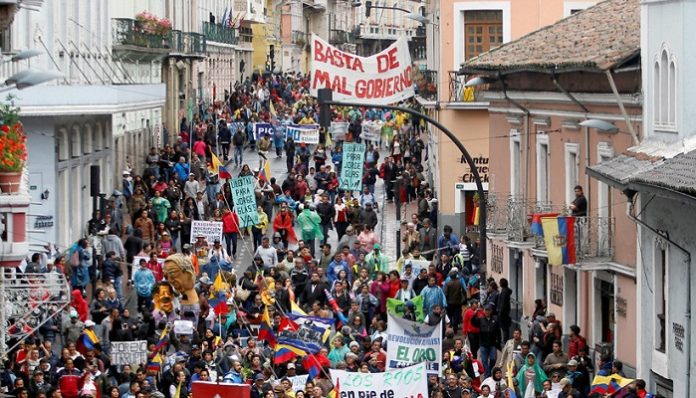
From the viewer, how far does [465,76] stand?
54.1 m

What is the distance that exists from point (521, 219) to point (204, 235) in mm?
6859

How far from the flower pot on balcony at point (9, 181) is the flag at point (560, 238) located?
799cm

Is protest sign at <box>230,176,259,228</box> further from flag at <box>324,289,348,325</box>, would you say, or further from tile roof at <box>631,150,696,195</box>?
tile roof at <box>631,150,696,195</box>

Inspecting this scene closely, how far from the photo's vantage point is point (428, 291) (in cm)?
3666

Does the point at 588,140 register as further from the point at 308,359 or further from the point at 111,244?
the point at 111,244

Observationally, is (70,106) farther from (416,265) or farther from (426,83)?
(426,83)

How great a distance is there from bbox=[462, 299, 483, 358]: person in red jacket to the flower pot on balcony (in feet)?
26.2

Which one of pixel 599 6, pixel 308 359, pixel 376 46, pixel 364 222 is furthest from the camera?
pixel 376 46

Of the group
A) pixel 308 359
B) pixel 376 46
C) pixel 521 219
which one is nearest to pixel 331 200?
pixel 521 219

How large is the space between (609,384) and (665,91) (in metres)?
3.97

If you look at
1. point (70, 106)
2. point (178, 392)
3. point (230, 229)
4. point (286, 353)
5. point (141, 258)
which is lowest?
point (178, 392)

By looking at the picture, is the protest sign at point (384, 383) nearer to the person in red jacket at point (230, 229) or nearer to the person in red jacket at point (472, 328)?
the person in red jacket at point (472, 328)

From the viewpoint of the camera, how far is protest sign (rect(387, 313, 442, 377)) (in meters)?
31.9

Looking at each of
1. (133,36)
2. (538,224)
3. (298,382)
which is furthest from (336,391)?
(133,36)
